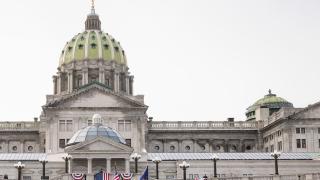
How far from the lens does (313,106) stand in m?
144

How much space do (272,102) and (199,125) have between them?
23034mm

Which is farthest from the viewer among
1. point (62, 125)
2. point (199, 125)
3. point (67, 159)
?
point (199, 125)

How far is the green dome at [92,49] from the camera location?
176500 mm

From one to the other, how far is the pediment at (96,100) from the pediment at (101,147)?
33651 millimetres

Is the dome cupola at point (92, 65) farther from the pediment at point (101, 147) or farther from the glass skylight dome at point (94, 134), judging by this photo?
the pediment at point (101, 147)

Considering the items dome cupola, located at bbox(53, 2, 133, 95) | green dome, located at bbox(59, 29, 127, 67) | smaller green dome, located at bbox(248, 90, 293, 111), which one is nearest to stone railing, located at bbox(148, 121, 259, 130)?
smaller green dome, located at bbox(248, 90, 293, 111)

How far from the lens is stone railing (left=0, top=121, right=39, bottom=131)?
157m

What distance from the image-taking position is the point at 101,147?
109 meters

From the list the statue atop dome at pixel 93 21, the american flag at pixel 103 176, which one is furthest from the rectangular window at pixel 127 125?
the statue atop dome at pixel 93 21

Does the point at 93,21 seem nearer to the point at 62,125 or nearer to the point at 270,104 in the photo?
the point at 270,104

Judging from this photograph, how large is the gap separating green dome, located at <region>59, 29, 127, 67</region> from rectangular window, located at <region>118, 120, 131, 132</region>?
116 ft

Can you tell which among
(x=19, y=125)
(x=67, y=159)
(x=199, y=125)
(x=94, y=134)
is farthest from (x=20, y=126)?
(x=67, y=159)

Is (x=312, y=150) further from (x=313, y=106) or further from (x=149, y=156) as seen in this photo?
(x=149, y=156)

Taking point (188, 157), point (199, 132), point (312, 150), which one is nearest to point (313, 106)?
point (312, 150)
